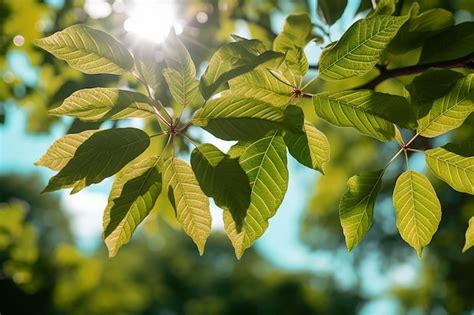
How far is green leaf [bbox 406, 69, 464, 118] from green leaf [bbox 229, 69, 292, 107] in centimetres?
22

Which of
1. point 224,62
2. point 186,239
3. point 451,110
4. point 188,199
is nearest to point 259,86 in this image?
point 224,62

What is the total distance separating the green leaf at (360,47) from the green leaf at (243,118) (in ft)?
0.43

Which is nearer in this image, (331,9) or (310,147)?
(310,147)

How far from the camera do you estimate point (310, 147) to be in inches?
34.9

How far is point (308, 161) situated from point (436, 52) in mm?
447

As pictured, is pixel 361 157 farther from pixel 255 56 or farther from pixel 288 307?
pixel 288 307

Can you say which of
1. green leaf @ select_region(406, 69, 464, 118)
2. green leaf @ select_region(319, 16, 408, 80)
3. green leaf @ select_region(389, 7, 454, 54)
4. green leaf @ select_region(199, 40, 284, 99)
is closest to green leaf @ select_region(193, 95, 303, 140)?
green leaf @ select_region(199, 40, 284, 99)

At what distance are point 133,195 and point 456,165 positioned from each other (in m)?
0.56

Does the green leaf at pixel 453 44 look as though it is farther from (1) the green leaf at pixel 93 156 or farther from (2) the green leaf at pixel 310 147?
(1) the green leaf at pixel 93 156

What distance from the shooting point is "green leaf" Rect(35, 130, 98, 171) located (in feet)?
2.60

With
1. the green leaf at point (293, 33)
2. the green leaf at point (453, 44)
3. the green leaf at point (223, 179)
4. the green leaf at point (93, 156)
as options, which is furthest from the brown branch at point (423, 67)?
the green leaf at point (93, 156)

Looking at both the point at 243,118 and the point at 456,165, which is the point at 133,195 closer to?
the point at 243,118

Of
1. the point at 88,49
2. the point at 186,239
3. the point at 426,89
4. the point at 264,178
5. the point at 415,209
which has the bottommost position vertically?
the point at 186,239

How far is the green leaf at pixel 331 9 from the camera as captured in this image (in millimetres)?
1242
